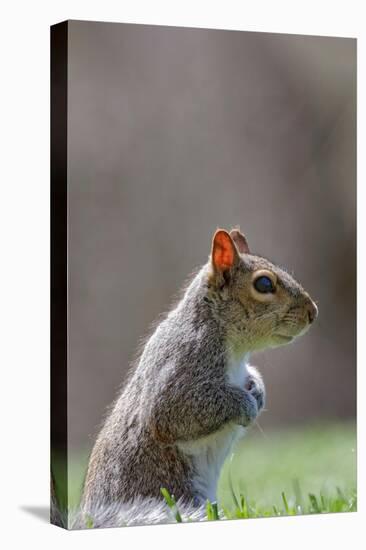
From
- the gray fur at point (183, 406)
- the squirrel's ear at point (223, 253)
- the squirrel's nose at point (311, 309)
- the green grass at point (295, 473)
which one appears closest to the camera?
the gray fur at point (183, 406)

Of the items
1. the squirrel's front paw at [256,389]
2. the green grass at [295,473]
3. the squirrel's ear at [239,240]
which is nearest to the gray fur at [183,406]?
the squirrel's front paw at [256,389]

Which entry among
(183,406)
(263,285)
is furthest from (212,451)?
(263,285)

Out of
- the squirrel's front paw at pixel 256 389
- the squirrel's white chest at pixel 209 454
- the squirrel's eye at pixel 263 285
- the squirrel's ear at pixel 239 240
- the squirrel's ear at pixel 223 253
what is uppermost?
the squirrel's ear at pixel 239 240

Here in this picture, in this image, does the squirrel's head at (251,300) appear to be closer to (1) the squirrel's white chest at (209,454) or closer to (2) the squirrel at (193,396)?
(2) the squirrel at (193,396)

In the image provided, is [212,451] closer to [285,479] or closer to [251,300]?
[251,300]

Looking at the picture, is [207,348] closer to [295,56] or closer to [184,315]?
[184,315]

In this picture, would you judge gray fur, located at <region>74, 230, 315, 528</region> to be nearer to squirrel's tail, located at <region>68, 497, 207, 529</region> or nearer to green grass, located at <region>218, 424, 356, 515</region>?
squirrel's tail, located at <region>68, 497, 207, 529</region>

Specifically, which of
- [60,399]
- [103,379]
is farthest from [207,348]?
[103,379]
